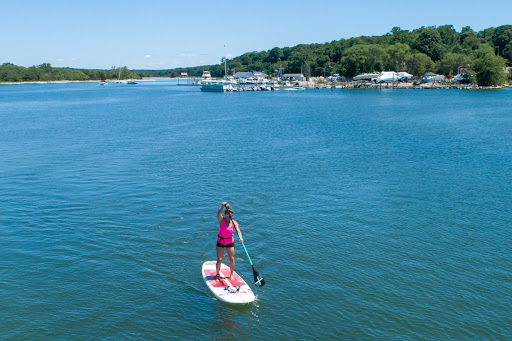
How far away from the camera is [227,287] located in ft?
54.0

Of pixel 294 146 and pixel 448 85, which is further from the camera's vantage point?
pixel 448 85

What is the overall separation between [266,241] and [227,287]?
18.0 ft

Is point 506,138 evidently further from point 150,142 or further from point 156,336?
point 156,336

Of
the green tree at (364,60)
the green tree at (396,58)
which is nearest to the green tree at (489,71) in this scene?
the green tree at (396,58)

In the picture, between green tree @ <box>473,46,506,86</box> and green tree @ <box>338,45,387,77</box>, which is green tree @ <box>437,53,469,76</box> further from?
green tree @ <box>473,46,506,86</box>

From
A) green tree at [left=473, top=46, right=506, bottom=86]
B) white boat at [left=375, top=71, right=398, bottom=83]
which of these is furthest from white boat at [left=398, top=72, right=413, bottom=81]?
green tree at [left=473, top=46, right=506, bottom=86]

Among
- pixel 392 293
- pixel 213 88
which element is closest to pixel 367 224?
pixel 392 293

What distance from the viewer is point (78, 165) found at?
37656mm

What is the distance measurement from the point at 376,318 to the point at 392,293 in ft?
6.16

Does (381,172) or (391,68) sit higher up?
(391,68)

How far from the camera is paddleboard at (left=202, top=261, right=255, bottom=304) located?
1594 cm

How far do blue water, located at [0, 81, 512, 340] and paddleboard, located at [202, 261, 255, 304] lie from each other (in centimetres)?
38

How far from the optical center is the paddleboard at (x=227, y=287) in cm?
1594

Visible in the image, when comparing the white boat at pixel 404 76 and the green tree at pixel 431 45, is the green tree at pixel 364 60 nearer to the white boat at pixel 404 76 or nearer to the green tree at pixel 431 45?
the white boat at pixel 404 76
